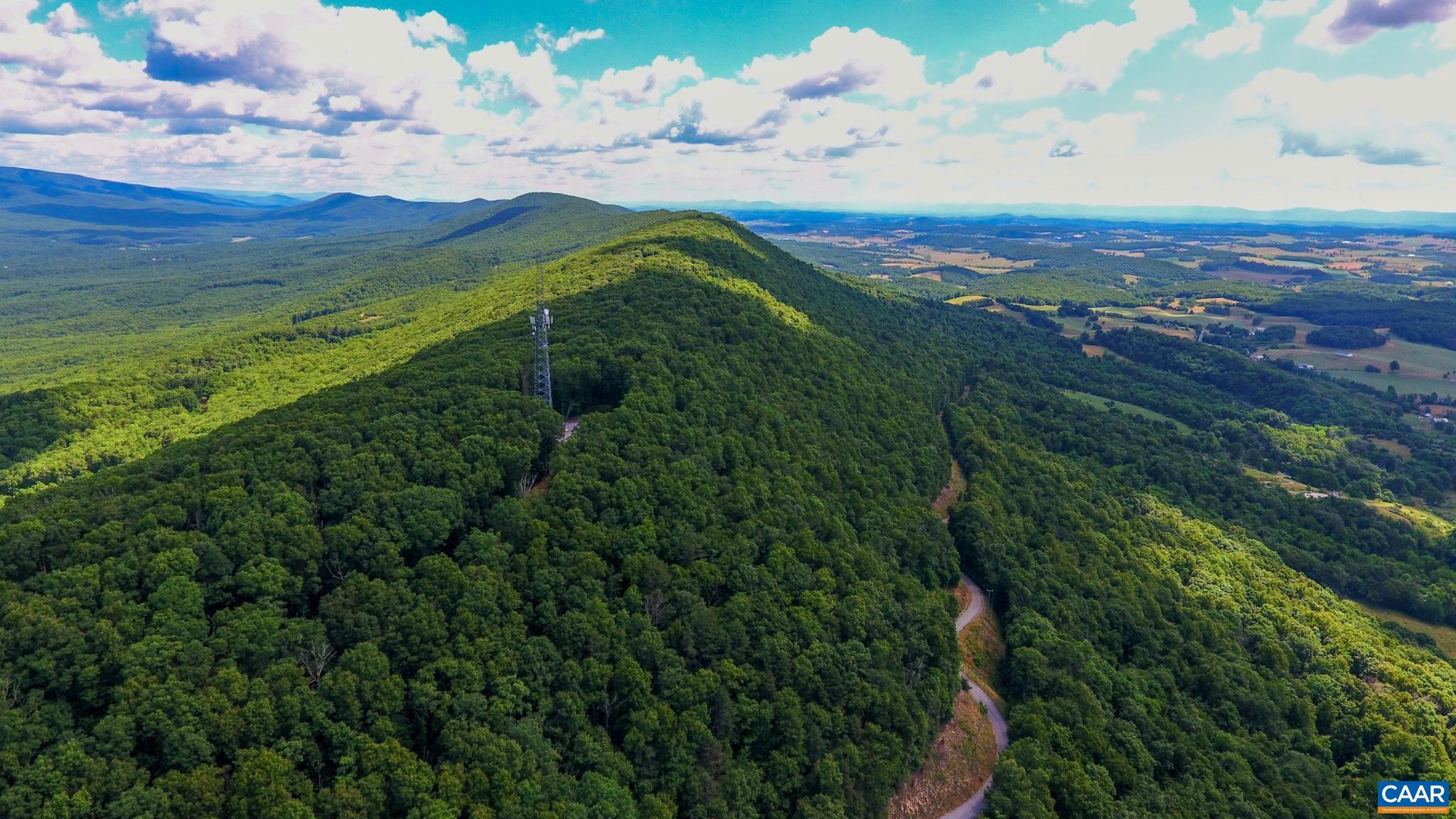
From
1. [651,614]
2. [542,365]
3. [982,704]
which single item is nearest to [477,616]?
[651,614]

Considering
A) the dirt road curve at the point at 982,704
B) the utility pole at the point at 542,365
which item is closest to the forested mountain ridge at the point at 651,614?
the dirt road curve at the point at 982,704

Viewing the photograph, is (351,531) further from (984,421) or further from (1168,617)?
(984,421)

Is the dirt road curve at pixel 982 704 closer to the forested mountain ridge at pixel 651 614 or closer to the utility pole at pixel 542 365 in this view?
the forested mountain ridge at pixel 651 614

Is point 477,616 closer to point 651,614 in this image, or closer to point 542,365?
point 651,614

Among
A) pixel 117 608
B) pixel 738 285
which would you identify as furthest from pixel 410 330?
pixel 117 608

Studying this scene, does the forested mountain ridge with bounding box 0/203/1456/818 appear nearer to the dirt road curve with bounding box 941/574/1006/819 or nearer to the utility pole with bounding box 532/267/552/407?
the dirt road curve with bounding box 941/574/1006/819

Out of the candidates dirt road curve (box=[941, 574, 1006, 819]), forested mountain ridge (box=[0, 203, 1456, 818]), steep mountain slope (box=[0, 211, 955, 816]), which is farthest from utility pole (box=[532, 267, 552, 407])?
dirt road curve (box=[941, 574, 1006, 819])

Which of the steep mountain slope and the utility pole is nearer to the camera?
the steep mountain slope
